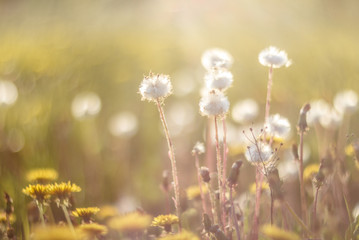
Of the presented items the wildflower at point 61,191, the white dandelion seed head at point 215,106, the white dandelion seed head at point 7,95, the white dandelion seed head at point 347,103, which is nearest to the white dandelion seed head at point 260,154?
the white dandelion seed head at point 215,106

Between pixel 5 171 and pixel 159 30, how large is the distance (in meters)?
3.31

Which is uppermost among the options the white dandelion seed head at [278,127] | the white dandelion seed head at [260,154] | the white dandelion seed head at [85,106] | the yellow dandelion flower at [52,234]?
the white dandelion seed head at [85,106]

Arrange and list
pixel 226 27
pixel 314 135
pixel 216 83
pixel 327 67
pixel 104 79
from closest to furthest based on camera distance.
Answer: pixel 216 83
pixel 314 135
pixel 327 67
pixel 104 79
pixel 226 27

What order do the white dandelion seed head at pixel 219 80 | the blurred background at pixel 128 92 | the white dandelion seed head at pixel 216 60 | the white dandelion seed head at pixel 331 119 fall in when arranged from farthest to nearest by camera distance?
the blurred background at pixel 128 92 < the white dandelion seed head at pixel 331 119 < the white dandelion seed head at pixel 216 60 < the white dandelion seed head at pixel 219 80

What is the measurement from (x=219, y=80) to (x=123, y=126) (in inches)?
31.0

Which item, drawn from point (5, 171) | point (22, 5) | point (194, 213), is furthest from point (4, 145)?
point (22, 5)

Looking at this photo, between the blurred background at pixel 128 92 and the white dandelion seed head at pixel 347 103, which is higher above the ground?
the blurred background at pixel 128 92

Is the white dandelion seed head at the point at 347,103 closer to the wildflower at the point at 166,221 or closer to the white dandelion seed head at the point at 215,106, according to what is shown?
the white dandelion seed head at the point at 215,106

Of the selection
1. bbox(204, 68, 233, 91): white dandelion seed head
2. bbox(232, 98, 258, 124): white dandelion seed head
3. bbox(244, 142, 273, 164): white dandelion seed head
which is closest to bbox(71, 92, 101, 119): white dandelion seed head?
bbox(232, 98, 258, 124): white dandelion seed head

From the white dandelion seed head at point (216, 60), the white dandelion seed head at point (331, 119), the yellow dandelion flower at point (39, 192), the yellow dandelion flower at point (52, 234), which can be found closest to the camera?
the yellow dandelion flower at point (52, 234)

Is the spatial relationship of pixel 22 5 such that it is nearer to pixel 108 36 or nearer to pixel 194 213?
pixel 108 36

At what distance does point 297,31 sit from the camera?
3371 millimetres

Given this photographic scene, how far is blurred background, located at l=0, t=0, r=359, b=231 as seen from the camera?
135 centimetres

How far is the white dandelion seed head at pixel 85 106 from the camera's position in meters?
1.55
